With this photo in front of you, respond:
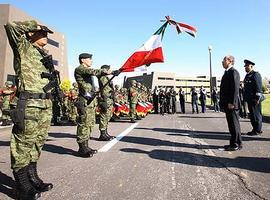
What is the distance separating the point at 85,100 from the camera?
7.09 meters

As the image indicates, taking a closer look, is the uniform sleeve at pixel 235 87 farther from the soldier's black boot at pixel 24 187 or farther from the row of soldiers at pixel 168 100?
the row of soldiers at pixel 168 100

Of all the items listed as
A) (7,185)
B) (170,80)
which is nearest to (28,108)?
(7,185)

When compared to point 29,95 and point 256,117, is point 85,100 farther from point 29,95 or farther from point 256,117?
point 256,117

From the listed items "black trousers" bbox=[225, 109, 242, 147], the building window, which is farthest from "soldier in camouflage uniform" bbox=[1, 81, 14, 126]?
the building window

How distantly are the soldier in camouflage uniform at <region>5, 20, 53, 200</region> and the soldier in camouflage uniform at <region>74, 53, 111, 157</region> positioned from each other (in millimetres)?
2348

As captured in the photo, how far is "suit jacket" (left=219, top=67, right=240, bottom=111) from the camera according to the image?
728 centimetres

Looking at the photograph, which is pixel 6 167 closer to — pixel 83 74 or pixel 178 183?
pixel 83 74

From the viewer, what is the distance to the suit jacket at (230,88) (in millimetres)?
7281

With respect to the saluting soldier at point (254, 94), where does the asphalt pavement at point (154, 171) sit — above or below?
below

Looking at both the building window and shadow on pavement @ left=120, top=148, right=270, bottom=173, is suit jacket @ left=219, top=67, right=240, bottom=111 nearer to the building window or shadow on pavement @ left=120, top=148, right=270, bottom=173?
shadow on pavement @ left=120, top=148, right=270, bottom=173

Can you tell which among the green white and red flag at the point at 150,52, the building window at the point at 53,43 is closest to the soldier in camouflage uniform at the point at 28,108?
the green white and red flag at the point at 150,52

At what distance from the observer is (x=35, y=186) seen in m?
4.35

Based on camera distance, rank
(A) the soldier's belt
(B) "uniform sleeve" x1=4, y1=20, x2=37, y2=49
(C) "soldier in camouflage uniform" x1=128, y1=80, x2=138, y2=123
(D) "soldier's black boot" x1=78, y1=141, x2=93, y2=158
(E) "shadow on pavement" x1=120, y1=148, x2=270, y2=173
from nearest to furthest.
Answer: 1. (B) "uniform sleeve" x1=4, y1=20, x2=37, y2=49
2. (A) the soldier's belt
3. (E) "shadow on pavement" x1=120, y1=148, x2=270, y2=173
4. (D) "soldier's black boot" x1=78, y1=141, x2=93, y2=158
5. (C) "soldier in camouflage uniform" x1=128, y1=80, x2=138, y2=123

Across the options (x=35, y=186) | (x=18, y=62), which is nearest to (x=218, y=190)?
(x=35, y=186)
